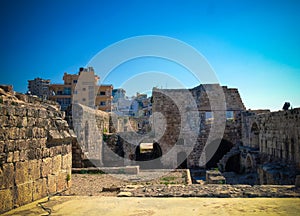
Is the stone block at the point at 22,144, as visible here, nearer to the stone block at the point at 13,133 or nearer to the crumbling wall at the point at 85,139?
the stone block at the point at 13,133

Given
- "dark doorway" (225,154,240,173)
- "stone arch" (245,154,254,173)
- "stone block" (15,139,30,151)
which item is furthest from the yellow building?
"stone block" (15,139,30,151)

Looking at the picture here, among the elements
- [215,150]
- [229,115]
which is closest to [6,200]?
[215,150]

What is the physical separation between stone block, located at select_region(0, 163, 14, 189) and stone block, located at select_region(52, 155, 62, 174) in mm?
1196

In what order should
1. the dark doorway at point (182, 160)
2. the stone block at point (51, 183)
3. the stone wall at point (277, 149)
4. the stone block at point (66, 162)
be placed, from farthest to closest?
1. the dark doorway at point (182, 160)
2. the stone wall at point (277, 149)
3. the stone block at point (66, 162)
4. the stone block at point (51, 183)

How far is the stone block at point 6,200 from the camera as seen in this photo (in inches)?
138

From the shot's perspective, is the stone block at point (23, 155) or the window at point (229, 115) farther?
the window at point (229, 115)

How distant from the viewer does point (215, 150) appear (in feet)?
65.1

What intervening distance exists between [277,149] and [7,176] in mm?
11711

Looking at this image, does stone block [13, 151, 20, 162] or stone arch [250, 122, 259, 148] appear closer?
stone block [13, 151, 20, 162]

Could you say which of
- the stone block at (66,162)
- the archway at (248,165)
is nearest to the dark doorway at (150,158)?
the archway at (248,165)

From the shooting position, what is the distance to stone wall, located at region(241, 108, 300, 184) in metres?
9.52

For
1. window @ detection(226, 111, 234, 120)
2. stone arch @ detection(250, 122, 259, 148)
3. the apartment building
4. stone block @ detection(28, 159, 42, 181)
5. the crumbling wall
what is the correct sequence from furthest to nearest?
the apartment building → window @ detection(226, 111, 234, 120) → stone arch @ detection(250, 122, 259, 148) → the crumbling wall → stone block @ detection(28, 159, 42, 181)

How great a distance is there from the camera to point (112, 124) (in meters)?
20.8

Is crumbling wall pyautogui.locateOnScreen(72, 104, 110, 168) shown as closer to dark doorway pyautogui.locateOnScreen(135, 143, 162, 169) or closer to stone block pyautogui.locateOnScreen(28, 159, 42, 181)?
dark doorway pyautogui.locateOnScreen(135, 143, 162, 169)
